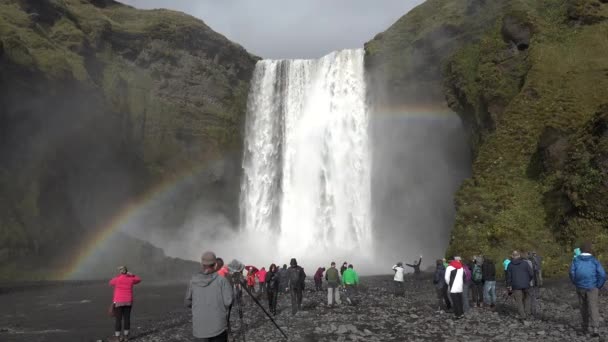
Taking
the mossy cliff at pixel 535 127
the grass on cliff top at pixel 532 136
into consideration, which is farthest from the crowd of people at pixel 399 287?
the grass on cliff top at pixel 532 136

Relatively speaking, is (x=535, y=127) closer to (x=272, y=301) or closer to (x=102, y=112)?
(x=272, y=301)

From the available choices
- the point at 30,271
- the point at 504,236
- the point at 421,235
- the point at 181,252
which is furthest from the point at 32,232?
the point at 504,236

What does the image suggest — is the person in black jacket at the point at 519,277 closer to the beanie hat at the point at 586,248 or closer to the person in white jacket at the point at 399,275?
the beanie hat at the point at 586,248

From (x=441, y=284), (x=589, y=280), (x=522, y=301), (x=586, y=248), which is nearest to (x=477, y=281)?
(x=441, y=284)

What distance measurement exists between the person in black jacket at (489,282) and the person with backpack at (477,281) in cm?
26

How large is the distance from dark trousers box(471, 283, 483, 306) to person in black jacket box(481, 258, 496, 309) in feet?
1.22

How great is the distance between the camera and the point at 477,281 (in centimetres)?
1788

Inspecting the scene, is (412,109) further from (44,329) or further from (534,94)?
(44,329)

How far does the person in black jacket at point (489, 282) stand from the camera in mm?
17094

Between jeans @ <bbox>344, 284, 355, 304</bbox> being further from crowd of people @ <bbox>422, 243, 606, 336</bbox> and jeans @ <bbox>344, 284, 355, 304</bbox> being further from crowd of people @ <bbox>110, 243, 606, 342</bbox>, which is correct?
crowd of people @ <bbox>422, 243, 606, 336</bbox>

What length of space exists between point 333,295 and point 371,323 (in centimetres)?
603

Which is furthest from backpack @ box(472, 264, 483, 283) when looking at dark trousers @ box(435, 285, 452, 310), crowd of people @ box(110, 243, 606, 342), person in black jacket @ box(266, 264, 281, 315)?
person in black jacket @ box(266, 264, 281, 315)

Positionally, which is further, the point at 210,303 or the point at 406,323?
the point at 406,323

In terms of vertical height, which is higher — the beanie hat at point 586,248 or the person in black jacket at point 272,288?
the beanie hat at point 586,248
